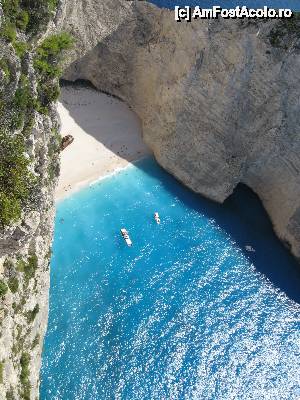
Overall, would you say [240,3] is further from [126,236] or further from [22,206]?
[22,206]

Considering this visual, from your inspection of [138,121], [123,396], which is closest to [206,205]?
[138,121]

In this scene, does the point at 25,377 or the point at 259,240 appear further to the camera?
the point at 259,240

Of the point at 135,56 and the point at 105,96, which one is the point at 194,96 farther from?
the point at 105,96

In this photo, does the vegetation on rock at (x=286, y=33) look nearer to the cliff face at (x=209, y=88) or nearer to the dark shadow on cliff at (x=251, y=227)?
the cliff face at (x=209, y=88)

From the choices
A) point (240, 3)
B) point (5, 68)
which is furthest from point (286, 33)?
point (5, 68)

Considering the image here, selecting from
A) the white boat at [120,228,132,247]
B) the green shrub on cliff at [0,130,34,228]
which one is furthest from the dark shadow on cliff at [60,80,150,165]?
the green shrub on cliff at [0,130,34,228]

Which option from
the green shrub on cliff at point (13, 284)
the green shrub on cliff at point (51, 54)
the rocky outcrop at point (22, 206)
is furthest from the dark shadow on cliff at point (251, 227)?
the green shrub on cliff at point (13, 284)
